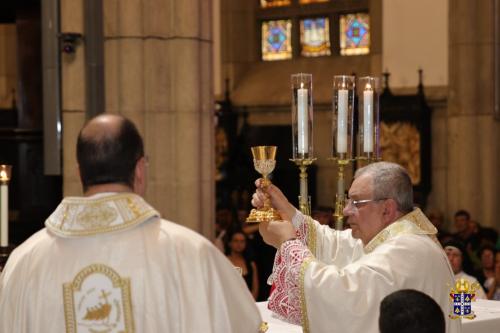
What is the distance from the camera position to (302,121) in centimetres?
473

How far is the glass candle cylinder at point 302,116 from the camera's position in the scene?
186 inches

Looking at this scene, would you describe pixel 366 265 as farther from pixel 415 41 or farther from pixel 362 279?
pixel 415 41

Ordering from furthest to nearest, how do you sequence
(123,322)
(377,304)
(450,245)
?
(450,245), (377,304), (123,322)

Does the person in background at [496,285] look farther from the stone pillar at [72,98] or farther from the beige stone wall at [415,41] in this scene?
the beige stone wall at [415,41]

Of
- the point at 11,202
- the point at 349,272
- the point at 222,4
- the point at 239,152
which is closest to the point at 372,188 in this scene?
the point at 349,272

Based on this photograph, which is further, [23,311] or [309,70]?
[309,70]

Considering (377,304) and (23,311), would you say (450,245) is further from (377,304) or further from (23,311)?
(23,311)

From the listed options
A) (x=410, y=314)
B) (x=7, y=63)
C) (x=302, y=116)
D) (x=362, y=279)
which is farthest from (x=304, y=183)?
(x=7, y=63)

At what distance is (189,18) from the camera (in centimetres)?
902

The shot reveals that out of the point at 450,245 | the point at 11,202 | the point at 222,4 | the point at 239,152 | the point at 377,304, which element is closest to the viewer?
the point at 377,304

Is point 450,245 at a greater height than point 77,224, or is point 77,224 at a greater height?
point 77,224

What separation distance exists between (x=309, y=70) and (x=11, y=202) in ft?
21.8

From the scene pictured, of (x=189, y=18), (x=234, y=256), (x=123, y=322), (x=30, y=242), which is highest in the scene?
(x=189, y=18)

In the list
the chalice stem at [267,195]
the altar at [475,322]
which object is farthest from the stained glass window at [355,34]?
the chalice stem at [267,195]
